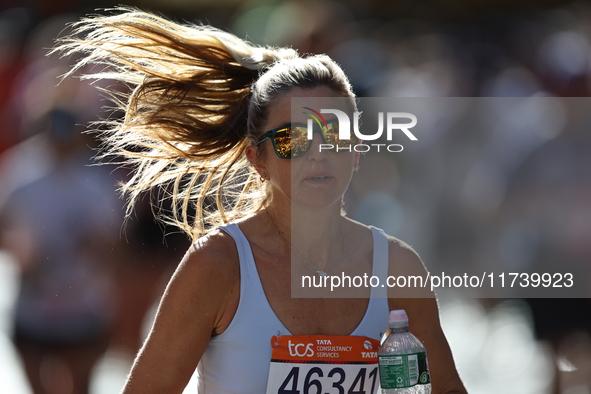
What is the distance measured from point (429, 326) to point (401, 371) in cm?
54

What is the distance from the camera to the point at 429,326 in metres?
2.46

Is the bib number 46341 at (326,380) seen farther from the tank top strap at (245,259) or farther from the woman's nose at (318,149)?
the woman's nose at (318,149)

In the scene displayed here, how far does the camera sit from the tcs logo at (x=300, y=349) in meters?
2.12

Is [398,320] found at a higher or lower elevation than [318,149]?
lower

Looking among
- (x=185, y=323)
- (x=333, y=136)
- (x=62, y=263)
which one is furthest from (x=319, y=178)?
(x=62, y=263)

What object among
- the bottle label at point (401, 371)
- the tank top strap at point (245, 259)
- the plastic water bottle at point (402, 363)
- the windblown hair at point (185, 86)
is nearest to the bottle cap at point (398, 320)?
the plastic water bottle at point (402, 363)

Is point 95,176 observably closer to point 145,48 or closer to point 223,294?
point 145,48

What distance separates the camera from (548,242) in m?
3.84

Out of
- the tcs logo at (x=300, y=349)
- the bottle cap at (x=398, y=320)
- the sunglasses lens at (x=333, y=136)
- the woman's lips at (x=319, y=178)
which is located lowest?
the tcs logo at (x=300, y=349)

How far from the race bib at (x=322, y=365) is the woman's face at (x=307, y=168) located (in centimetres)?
48

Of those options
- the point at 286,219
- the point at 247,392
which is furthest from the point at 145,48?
the point at 247,392

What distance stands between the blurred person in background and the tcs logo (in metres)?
1.92

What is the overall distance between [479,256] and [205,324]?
2812mm

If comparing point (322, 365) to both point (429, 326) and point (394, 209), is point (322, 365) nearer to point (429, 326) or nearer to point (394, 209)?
point (429, 326)
